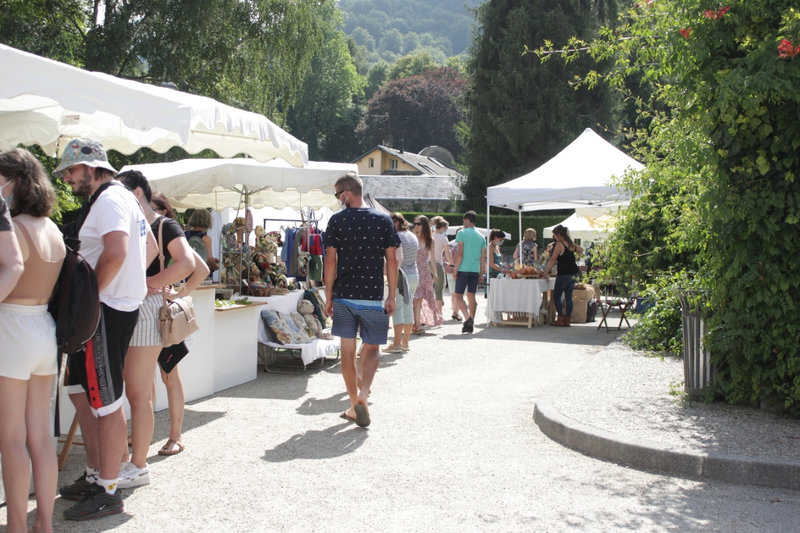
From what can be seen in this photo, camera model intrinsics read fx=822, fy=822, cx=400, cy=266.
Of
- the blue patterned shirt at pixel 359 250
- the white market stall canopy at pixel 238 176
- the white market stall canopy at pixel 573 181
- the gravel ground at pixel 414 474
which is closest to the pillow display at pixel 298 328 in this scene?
the gravel ground at pixel 414 474

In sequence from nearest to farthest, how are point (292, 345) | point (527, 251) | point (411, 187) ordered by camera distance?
1. point (292, 345)
2. point (527, 251)
3. point (411, 187)

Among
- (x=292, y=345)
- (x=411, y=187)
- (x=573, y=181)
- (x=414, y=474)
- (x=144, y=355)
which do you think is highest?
(x=411, y=187)

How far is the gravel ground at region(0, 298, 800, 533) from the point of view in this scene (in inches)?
169

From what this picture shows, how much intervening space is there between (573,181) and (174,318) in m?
10.4

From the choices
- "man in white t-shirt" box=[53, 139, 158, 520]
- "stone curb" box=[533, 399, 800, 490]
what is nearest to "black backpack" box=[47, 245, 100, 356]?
"man in white t-shirt" box=[53, 139, 158, 520]

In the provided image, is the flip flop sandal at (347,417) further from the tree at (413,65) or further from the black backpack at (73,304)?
the tree at (413,65)

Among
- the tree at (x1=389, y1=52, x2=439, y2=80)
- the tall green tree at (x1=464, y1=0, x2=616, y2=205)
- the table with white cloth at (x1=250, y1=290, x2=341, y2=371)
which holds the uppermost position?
the tree at (x1=389, y1=52, x2=439, y2=80)

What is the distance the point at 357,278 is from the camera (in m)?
6.51

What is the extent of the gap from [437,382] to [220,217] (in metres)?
10.4

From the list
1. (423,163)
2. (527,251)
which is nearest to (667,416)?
(527,251)

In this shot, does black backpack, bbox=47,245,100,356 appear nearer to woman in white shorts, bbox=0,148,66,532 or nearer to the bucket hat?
woman in white shorts, bbox=0,148,66,532

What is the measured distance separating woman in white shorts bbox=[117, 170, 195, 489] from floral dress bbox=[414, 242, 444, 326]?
7.47 metres

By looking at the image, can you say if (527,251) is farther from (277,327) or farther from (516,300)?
(277,327)

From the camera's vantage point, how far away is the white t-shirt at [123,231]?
4.14 m
